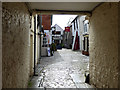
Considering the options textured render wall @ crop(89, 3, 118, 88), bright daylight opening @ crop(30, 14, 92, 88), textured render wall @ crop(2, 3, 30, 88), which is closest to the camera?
textured render wall @ crop(2, 3, 30, 88)

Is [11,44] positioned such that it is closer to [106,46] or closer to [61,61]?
[106,46]

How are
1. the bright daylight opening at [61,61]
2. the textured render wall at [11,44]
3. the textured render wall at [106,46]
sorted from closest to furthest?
the textured render wall at [11,44]
the textured render wall at [106,46]
the bright daylight opening at [61,61]

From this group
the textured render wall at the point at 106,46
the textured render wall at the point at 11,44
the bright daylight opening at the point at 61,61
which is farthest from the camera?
the bright daylight opening at the point at 61,61

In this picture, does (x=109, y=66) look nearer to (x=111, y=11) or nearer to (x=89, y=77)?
(x=111, y=11)

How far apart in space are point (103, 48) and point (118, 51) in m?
0.75

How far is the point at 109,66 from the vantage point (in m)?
2.76

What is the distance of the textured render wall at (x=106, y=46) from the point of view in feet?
8.14

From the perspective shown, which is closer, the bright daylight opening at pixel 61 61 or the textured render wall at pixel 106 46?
the textured render wall at pixel 106 46

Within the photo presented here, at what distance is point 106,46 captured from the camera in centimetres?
288

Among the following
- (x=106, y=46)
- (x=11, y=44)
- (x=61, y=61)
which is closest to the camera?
(x=11, y=44)

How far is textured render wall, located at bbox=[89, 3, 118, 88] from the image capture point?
248cm

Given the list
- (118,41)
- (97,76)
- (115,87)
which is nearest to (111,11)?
(118,41)

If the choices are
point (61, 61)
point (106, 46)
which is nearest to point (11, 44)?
point (106, 46)

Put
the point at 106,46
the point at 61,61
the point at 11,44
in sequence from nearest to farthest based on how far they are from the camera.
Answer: the point at 11,44 < the point at 106,46 < the point at 61,61
